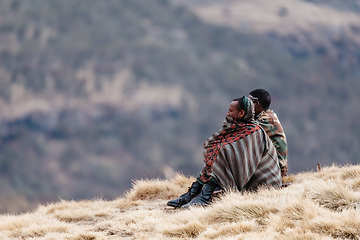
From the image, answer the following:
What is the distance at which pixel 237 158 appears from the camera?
5.98 m

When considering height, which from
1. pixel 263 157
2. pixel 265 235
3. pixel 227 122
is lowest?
pixel 265 235

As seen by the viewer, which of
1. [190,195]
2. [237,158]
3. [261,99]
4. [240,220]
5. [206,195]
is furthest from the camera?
[261,99]

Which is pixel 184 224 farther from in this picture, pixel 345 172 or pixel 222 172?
pixel 345 172

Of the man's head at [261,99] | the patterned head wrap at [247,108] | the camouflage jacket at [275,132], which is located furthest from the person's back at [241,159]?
the man's head at [261,99]

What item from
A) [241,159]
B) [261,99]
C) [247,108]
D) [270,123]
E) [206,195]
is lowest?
[206,195]

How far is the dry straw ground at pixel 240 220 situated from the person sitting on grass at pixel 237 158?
0.31 m

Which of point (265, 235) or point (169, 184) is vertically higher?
point (169, 184)

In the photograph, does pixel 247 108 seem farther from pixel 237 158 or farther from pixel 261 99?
pixel 261 99

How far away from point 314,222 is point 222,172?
6.41 feet

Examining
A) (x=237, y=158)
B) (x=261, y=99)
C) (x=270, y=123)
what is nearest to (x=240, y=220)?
(x=237, y=158)

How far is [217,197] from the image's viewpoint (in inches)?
244

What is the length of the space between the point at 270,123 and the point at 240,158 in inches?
65.3

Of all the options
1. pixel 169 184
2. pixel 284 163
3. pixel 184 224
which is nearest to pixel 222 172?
pixel 184 224

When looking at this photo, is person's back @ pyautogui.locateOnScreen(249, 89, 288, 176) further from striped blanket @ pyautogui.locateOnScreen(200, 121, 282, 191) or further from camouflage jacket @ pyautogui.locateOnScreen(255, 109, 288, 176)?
striped blanket @ pyautogui.locateOnScreen(200, 121, 282, 191)
